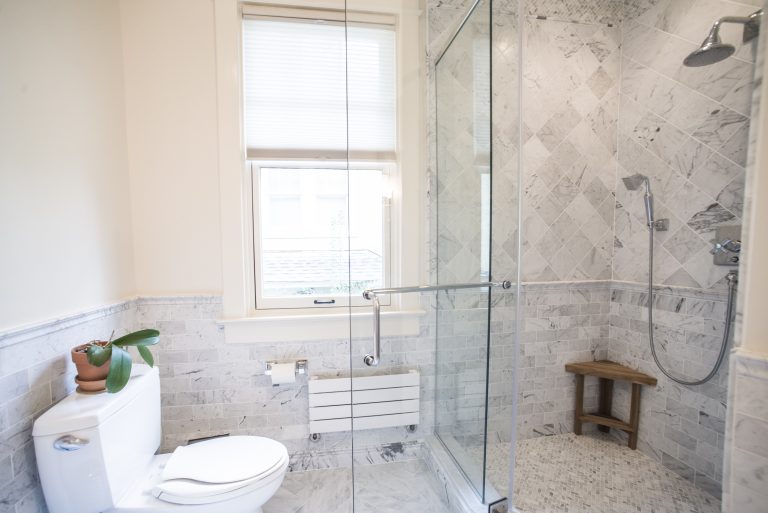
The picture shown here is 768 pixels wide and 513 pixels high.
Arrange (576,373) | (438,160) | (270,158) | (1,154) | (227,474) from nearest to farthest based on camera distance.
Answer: (1,154)
(227,474)
(438,160)
(270,158)
(576,373)

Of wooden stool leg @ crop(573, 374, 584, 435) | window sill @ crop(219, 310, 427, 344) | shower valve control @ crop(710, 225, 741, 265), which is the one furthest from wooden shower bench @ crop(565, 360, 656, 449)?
window sill @ crop(219, 310, 427, 344)

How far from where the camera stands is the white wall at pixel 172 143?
154cm

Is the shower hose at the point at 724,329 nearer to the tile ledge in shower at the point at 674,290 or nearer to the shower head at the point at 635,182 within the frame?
the tile ledge in shower at the point at 674,290

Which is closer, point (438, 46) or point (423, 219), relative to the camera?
point (438, 46)

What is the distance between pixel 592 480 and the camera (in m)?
1.55

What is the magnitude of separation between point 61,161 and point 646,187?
2.78m

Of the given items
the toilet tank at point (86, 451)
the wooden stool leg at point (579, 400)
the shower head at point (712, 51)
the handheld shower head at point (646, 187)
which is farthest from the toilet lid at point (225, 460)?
the shower head at point (712, 51)

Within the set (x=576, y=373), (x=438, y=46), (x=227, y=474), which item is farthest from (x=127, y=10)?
(x=576, y=373)

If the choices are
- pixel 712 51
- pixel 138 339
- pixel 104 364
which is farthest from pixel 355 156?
pixel 712 51

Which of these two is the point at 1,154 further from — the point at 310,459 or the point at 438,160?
the point at 310,459

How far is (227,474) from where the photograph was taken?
115 cm

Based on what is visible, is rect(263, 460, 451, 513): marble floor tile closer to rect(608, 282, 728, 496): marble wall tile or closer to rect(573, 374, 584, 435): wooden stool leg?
rect(573, 374, 584, 435): wooden stool leg

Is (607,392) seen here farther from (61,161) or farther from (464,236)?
(61,161)

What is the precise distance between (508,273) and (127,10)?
7.25ft
